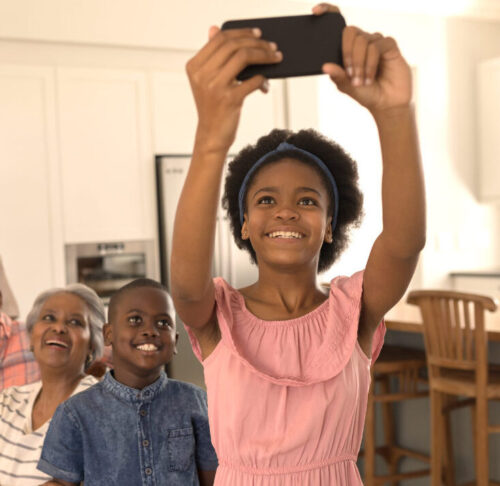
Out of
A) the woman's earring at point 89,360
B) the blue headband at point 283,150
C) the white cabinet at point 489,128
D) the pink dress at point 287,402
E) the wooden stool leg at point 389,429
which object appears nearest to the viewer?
the pink dress at point 287,402

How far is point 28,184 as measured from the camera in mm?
4078

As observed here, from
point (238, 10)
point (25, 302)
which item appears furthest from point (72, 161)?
point (238, 10)

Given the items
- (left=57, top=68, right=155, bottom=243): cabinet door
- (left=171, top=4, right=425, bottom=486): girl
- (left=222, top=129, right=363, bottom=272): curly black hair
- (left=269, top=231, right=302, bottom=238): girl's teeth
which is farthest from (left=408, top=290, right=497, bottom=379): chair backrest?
(left=57, top=68, right=155, bottom=243): cabinet door

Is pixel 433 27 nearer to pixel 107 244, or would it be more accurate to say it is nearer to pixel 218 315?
pixel 107 244

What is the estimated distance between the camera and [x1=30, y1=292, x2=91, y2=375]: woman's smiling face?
1676 mm

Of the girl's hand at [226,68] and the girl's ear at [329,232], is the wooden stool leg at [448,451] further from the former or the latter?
the girl's hand at [226,68]

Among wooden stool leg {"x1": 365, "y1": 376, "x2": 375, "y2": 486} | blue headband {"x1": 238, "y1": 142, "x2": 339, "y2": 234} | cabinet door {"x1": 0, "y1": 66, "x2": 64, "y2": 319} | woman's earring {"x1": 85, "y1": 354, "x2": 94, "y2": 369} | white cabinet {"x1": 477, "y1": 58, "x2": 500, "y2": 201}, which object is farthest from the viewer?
white cabinet {"x1": 477, "y1": 58, "x2": 500, "y2": 201}

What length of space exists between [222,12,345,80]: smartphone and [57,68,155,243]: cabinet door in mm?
3569

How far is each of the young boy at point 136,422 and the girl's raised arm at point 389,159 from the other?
430 mm

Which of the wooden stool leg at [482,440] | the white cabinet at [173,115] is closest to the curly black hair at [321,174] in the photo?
the wooden stool leg at [482,440]

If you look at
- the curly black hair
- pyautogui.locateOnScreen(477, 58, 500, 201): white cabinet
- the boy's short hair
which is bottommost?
the boy's short hair

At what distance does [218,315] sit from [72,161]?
3364 mm

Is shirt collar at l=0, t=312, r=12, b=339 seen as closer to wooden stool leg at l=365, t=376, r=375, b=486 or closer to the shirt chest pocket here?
the shirt chest pocket

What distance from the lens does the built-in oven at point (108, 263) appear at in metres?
4.19
